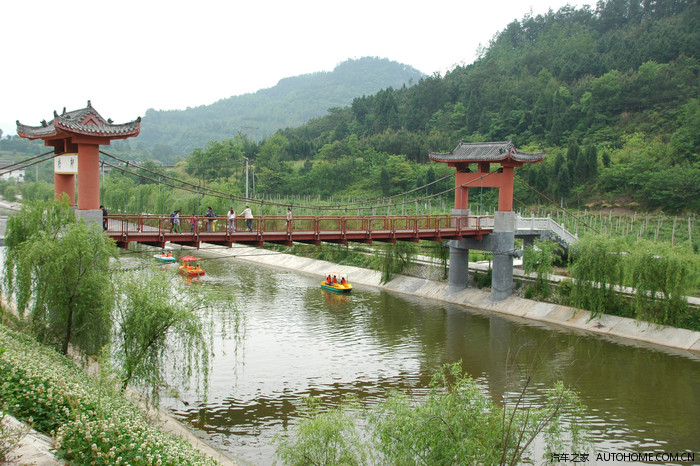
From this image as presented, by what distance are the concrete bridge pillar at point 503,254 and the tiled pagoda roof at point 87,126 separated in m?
17.2

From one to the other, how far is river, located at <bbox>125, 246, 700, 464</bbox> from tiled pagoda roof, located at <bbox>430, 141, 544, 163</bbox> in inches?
277

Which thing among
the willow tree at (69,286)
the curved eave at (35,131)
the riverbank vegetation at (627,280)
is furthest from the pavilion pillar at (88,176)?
the riverbank vegetation at (627,280)

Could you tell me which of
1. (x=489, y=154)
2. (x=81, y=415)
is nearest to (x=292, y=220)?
(x=489, y=154)

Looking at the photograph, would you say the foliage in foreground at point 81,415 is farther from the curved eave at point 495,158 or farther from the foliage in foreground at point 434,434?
the curved eave at point 495,158

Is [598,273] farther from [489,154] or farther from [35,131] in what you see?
[35,131]

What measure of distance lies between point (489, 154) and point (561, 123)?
34617mm

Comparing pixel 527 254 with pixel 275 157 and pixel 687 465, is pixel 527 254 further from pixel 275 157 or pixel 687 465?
pixel 275 157

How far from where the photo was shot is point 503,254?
2848cm

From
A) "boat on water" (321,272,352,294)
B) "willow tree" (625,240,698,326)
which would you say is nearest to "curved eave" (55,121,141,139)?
"boat on water" (321,272,352,294)

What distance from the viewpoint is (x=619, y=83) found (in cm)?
6044

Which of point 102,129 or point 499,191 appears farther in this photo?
point 499,191

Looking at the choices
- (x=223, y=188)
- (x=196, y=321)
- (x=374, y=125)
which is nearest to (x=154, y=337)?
(x=196, y=321)

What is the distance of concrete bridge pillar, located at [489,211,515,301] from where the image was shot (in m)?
28.5

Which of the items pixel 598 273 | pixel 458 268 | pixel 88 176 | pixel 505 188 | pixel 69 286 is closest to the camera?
pixel 69 286
